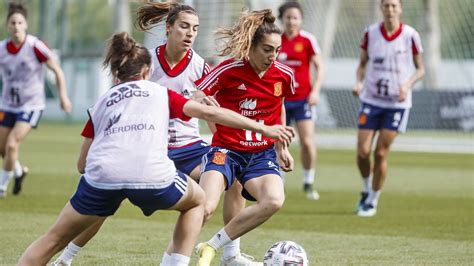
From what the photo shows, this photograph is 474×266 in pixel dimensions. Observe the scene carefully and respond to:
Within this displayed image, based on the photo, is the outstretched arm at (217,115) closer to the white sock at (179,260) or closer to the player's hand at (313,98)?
the white sock at (179,260)

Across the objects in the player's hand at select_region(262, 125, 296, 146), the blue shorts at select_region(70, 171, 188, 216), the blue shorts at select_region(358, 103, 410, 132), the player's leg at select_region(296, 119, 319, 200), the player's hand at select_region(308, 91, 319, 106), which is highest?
the player's hand at select_region(262, 125, 296, 146)

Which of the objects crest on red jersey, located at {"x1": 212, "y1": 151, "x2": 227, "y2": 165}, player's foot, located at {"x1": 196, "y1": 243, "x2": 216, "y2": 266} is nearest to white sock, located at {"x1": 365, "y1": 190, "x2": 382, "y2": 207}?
crest on red jersey, located at {"x1": 212, "y1": 151, "x2": 227, "y2": 165}

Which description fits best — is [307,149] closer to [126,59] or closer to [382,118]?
[382,118]

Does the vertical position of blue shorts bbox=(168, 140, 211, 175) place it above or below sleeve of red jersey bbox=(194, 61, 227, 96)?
below

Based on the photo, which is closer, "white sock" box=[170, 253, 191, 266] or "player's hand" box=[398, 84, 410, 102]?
"white sock" box=[170, 253, 191, 266]

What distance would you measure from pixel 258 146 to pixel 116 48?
1983mm

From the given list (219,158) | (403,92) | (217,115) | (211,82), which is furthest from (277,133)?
(403,92)

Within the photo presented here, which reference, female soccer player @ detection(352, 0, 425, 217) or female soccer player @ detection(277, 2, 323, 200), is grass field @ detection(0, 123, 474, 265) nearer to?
female soccer player @ detection(352, 0, 425, 217)

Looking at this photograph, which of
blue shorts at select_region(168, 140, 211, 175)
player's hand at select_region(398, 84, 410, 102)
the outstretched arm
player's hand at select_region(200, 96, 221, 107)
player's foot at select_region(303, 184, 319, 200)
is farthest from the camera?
player's foot at select_region(303, 184, 319, 200)

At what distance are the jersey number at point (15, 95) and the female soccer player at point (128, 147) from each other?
23.8 feet

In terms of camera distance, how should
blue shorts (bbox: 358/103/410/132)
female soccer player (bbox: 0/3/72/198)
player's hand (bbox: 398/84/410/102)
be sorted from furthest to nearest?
female soccer player (bbox: 0/3/72/198), blue shorts (bbox: 358/103/410/132), player's hand (bbox: 398/84/410/102)

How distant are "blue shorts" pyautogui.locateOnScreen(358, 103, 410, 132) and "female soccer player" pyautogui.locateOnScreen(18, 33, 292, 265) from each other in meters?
5.85

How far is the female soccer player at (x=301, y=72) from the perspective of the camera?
44.5 feet

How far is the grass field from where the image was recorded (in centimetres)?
833
